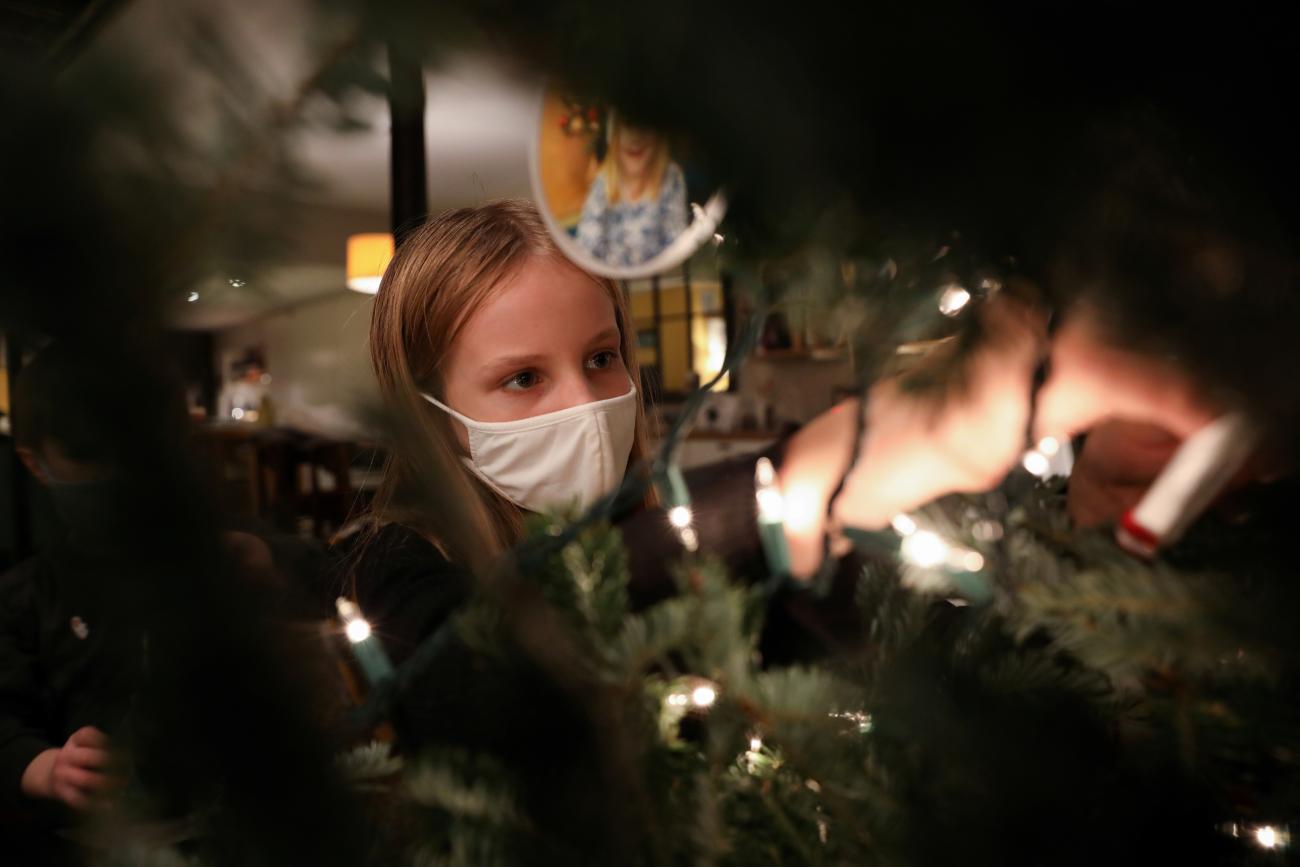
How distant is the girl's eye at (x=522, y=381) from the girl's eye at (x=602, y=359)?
0.17ft

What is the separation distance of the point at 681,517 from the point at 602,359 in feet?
1.01

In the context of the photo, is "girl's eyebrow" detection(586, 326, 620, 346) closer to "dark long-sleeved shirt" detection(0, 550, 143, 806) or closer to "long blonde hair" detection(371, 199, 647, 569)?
"long blonde hair" detection(371, 199, 647, 569)

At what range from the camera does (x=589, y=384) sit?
0.63m

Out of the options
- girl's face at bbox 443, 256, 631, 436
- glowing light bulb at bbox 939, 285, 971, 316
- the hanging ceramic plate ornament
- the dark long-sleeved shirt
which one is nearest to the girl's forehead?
girl's face at bbox 443, 256, 631, 436

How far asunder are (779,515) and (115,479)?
0.84ft

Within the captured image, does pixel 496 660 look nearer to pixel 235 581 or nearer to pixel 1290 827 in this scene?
pixel 235 581

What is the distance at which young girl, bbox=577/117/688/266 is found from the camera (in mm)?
281

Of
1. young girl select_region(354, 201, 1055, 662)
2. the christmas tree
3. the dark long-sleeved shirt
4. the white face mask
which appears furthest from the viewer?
the dark long-sleeved shirt

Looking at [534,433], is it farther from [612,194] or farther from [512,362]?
[612,194]

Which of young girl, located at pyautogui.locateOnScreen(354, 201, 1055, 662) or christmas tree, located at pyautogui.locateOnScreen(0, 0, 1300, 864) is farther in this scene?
young girl, located at pyautogui.locateOnScreen(354, 201, 1055, 662)

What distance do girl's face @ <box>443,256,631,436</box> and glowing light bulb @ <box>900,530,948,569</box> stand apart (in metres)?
0.31

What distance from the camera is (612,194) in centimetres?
31

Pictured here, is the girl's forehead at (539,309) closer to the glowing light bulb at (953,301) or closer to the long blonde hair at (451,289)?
the long blonde hair at (451,289)

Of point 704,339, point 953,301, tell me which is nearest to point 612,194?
point 953,301
